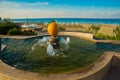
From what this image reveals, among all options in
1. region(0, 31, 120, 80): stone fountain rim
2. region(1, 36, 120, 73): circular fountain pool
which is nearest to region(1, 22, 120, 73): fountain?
region(1, 36, 120, 73): circular fountain pool

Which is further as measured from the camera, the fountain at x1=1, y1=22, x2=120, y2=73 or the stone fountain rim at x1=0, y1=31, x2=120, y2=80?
the fountain at x1=1, y1=22, x2=120, y2=73

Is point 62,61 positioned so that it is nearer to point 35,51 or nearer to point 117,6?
point 35,51

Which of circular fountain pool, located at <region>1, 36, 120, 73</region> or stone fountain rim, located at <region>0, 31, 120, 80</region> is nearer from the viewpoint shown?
stone fountain rim, located at <region>0, 31, 120, 80</region>

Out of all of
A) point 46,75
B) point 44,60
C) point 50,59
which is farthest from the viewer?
point 50,59

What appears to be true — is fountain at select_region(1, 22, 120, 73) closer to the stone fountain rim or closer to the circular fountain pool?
the circular fountain pool

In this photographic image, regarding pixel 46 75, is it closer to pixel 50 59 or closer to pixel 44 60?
pixel 44 60

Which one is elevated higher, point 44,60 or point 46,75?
point 46,75

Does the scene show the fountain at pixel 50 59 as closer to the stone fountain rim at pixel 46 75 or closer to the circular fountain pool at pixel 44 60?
the circular fountain pool at pixel 44 60

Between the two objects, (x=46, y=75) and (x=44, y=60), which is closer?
(x=46, y=75)

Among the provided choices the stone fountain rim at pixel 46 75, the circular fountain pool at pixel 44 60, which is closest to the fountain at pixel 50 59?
the circular fountain pool at pixel 44 60

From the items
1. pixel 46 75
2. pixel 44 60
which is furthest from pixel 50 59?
pixel 46 75

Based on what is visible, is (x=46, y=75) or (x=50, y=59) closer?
(x=46, y=75)

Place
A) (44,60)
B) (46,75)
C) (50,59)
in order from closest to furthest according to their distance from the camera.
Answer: (46,75) → (44,60) → (50,59)

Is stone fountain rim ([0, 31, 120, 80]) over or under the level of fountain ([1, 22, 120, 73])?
over
